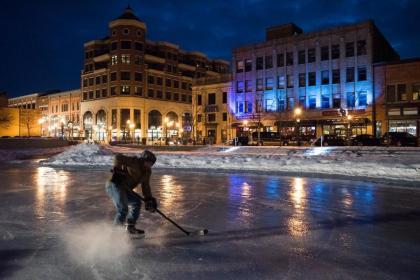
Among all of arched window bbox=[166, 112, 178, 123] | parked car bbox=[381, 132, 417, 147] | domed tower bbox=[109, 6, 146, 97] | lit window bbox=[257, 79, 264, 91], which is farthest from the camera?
arched window bbox=[166, 112, 178, 123]

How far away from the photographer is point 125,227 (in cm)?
696

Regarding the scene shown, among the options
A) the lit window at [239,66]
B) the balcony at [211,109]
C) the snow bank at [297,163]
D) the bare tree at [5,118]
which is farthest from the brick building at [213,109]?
the snow bank at [297,163]

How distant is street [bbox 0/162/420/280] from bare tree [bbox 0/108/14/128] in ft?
177

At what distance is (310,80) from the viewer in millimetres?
54062

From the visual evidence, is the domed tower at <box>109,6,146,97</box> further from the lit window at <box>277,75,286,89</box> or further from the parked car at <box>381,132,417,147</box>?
the parked car at <box>381,132,417,147</box>

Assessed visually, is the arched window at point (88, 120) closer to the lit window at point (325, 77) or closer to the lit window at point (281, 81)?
the lit window at point (281, 81)

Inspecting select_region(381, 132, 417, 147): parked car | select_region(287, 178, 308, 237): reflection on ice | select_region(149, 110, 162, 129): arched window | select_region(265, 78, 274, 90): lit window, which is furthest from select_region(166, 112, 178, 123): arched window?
select_region(287, 178, 308, 237): reflection on ice

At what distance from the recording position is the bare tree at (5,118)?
59.4 metres

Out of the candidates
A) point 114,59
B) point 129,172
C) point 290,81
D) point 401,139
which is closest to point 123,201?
point 129,172

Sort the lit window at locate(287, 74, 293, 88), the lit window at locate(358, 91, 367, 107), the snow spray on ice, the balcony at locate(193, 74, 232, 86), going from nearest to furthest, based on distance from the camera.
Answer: the snow spray on ice < the lit window at locate(358, 91, 367, 107) < the lit window at locate(287, 74, 293, 88) < the balcony at locate(193, 74, 232, 86)

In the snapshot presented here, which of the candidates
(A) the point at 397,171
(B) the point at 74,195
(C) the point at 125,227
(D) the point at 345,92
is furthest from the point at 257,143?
(C) the point at 125,227

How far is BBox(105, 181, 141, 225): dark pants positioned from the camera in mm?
6027

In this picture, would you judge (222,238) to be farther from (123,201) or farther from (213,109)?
(213,109)

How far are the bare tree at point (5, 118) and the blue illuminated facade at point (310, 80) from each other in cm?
3436
